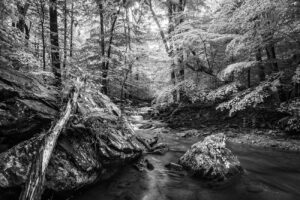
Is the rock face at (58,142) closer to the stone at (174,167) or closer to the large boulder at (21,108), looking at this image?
the large boulder at (21,108)

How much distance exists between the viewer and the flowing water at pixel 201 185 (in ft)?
14.1

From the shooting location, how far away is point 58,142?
13.6 feet

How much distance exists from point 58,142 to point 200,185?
11.0 feet

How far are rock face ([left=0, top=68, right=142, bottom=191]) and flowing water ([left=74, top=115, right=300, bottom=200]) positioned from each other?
1.24 ft

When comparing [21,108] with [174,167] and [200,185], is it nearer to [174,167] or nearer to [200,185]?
[174,167]

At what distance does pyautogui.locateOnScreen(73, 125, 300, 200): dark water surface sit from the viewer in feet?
14.1

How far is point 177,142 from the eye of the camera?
9125mm

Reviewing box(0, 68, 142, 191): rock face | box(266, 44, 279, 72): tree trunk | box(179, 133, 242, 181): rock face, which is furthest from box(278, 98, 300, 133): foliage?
box(0, 68, 142, 191): rock face

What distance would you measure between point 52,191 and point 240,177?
173 inches

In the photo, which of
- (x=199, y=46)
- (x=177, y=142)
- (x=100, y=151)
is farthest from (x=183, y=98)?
(x=100, y=151)

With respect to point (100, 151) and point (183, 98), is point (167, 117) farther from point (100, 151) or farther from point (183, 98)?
point (100, 151)

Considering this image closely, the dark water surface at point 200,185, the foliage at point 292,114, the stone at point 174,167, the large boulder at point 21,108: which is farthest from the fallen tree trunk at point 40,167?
the foliage at point 292,114

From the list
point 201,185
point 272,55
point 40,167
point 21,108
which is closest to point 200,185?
point 201,185

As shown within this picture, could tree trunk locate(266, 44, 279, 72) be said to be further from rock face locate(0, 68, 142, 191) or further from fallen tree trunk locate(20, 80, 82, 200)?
fallen tree trunk locate(20, 80, 82, 200)
